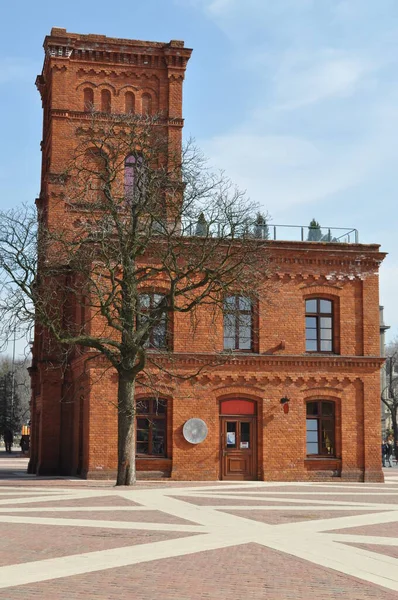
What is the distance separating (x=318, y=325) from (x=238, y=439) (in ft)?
17.0

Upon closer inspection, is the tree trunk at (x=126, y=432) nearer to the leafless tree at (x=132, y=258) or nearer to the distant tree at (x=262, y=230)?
the leafless tree at (x=132, y=258)

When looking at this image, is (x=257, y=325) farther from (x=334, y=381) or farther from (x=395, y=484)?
(x=395, y=484)

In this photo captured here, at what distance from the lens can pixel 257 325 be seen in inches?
1252

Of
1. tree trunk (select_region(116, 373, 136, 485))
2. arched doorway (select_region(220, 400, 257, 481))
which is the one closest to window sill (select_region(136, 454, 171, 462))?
arched doorway (select_region(220, 400, 257, 481))

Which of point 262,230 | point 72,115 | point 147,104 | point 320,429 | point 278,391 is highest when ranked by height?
point 147,104

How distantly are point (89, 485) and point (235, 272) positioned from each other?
820 cm

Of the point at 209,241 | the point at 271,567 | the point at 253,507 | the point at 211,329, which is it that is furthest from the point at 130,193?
the point at 271,567

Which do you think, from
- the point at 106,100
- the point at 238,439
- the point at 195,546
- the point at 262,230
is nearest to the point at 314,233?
the point at 262,230

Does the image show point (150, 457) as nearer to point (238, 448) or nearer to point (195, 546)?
point (238, 448)

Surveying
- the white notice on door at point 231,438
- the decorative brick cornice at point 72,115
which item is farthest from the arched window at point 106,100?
the white notice on door at point 231,438

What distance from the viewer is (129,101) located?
38.2m

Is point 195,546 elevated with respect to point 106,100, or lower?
lower

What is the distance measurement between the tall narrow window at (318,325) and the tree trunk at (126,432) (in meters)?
8.77

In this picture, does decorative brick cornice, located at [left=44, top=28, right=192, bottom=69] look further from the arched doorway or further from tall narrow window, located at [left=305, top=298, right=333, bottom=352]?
the arched doorway
